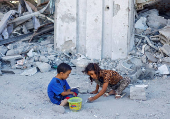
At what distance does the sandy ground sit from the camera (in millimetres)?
3338

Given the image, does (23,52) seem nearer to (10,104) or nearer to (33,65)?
(33,65)

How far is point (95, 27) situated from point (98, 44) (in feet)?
1.59

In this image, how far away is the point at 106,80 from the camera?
12.8ft

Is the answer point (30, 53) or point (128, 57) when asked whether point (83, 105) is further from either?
point (30, 53)

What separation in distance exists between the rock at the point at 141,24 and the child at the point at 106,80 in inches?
137

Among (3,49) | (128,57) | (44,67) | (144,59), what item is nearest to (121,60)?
(128,57)

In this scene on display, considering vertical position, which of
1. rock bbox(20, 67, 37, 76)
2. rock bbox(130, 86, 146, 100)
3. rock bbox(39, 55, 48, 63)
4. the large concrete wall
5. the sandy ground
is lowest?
the sandy ground

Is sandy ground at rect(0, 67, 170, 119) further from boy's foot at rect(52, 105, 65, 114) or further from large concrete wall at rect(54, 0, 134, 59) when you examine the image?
large concrete wall at rect(54, 0, 134, 59)

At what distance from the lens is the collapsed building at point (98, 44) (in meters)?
6.15

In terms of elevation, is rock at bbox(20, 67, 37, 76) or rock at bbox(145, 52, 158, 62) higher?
rock at bbox(145, 52, 158, 62)

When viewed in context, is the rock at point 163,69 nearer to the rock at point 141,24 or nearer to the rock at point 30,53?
the rock at point 141,24

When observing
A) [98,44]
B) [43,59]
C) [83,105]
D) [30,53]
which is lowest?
[83,105]

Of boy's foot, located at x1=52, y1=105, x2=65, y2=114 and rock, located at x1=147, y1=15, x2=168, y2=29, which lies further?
rock, located at x1=147, y1=15, x2=168, y2=29

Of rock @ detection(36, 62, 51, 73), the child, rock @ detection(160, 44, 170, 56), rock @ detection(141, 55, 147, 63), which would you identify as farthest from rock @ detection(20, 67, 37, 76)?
rock @ detection(160, 44, 170, 56)
